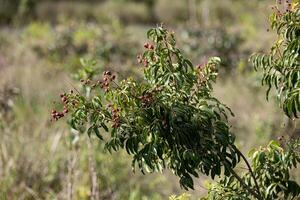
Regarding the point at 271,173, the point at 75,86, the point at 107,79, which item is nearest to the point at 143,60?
the point at 107,79

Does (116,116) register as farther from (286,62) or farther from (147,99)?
(286,62)

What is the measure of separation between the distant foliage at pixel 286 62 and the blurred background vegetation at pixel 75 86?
31cm

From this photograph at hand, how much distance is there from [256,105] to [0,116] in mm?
4155

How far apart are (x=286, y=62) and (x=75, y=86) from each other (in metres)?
3.70

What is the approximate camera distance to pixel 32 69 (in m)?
9.38

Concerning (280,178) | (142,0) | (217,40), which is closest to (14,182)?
(280,178)

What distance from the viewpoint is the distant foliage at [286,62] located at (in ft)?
6.83

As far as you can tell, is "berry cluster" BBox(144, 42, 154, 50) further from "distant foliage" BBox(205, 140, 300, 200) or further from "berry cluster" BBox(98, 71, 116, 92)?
"distant foliage" BBox(205, 140, 300, 200)

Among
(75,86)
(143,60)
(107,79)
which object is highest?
(75,86)

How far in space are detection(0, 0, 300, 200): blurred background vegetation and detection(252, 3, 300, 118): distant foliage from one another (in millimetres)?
311


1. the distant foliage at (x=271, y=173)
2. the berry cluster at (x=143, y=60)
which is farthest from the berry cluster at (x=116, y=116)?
the distant foliage at (x=271, y=173)

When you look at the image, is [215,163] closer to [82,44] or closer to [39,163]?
[39,163]

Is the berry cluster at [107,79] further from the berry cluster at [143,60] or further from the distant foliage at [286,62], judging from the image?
the distant foliage at [286,62]

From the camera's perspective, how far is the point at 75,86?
18.6ft
